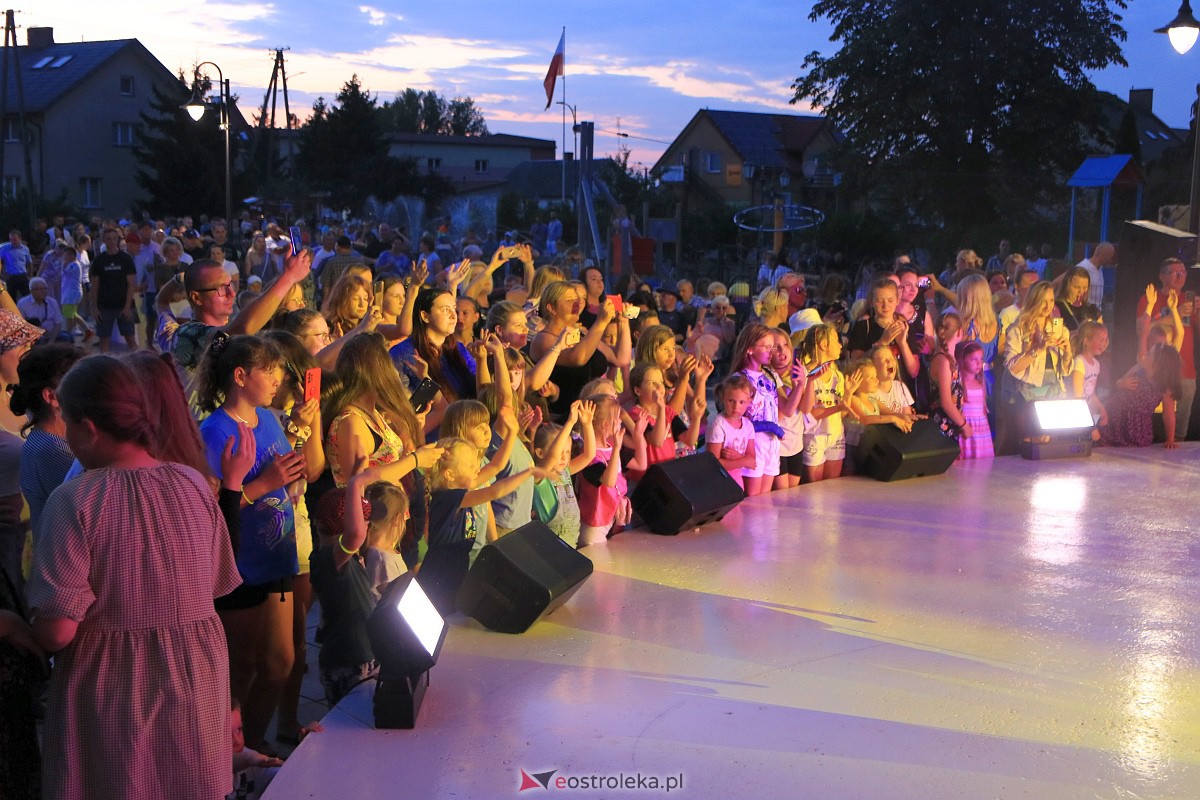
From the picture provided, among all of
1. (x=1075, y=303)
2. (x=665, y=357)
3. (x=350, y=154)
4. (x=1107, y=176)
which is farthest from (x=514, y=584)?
(x=350, y=154)

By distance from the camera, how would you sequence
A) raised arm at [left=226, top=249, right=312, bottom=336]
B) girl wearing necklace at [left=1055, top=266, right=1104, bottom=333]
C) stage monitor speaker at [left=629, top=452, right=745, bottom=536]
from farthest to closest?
girl wearing necklace at [left=1055, top=266, right=1104, bottom=333] < stage monitor speaker at [left=629, top=452, right=745, bottom=536] < raised arm at [left=226, top=249, right=312, bottom=336]

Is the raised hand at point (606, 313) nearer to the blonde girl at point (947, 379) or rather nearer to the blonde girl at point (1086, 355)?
the blonde girl at point (947, 379)

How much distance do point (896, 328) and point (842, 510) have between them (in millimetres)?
1513

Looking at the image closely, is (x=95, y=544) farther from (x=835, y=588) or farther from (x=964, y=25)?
(x=964, y=25)

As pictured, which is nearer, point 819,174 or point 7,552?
point 7,552

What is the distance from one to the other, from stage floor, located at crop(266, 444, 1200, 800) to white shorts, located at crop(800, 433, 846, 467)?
37.1 inches

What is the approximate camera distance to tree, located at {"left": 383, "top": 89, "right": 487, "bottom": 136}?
93.4 m

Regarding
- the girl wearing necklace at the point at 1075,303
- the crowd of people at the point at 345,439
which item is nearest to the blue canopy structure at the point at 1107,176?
the girl wearing necklace at the point at 1075,303

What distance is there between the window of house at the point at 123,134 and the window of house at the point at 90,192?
1917 millimetres

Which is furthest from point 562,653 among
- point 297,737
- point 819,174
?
point 819,174

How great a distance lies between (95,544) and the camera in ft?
8.32

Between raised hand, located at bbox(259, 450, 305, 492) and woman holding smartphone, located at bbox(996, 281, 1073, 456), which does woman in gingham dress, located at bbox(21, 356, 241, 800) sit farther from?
woman holding smartphone, located at bbox(996, 281, 1073, 456)

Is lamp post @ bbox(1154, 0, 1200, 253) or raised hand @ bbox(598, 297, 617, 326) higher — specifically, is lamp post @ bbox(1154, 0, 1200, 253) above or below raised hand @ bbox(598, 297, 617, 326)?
above

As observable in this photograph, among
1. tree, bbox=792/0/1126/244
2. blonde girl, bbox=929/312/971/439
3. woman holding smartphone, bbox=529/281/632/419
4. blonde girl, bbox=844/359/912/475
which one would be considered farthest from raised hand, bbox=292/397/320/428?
tree, bbox=792/0/1126/244
